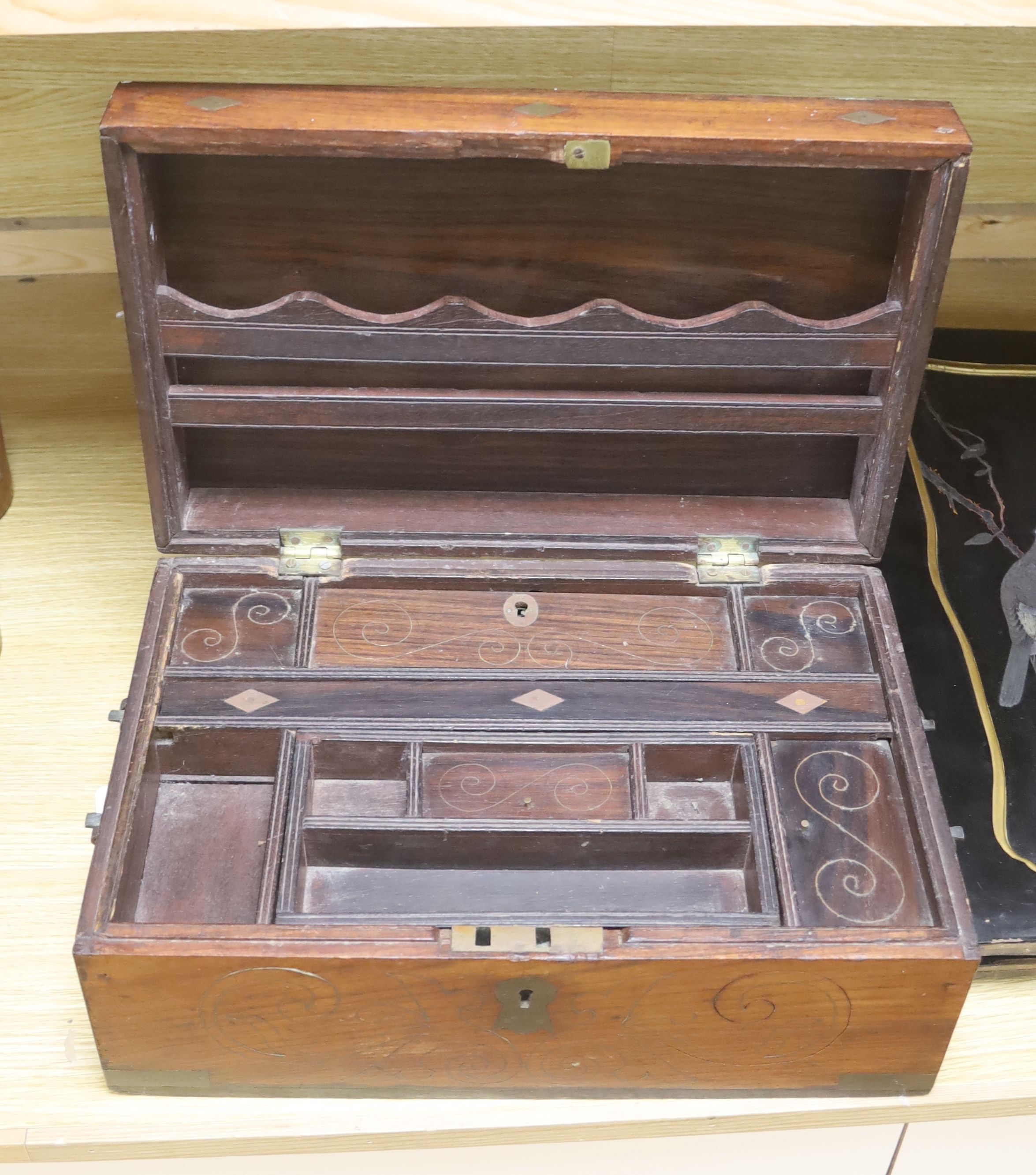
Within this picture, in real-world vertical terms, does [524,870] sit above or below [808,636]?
below

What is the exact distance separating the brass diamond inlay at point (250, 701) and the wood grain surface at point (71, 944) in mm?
181

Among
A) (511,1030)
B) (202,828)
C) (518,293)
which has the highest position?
(518,293)

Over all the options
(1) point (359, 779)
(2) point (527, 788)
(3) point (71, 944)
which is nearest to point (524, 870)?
(2) point (527, 788)

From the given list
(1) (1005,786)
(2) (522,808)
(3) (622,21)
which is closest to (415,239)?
(3) (622,21)

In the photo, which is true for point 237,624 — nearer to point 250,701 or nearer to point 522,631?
point 250,701

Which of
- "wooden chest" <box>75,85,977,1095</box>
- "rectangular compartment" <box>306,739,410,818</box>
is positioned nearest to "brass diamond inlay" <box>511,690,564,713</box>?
"wooden chest" <box>75,85,977,1095</box>

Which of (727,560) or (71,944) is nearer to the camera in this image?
(71,944)

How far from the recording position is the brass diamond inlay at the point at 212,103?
107 centimetres

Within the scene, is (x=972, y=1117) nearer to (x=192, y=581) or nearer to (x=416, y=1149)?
(x=416, y=1149)

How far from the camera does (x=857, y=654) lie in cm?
130

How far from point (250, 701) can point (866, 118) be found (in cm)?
76

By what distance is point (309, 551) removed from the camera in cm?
132

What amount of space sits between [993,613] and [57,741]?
100 cm

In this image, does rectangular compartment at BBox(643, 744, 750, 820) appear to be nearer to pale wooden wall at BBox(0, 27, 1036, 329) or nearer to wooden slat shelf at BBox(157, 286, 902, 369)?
wooden slat shelf at BBox(157, 286, 902, 369)
